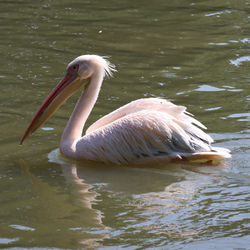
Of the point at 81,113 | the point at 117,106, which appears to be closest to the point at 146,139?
the point at 81,113

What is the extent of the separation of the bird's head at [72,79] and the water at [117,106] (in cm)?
30

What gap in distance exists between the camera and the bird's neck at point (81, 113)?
19.6 feet

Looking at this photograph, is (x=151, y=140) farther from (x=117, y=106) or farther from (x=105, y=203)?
(x=117, y=106)

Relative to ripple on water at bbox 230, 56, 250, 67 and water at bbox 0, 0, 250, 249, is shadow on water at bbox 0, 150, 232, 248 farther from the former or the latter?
ripple on water at bbox 230, 56, 250, 67

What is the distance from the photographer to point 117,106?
7.12 m

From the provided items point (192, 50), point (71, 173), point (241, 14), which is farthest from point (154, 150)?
point (241, 14)

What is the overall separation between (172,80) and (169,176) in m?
2.61

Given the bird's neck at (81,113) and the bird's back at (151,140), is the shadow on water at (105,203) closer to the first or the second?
the bird's back at (151,140)

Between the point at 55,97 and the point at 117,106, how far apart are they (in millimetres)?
1142

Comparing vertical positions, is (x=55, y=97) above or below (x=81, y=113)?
above

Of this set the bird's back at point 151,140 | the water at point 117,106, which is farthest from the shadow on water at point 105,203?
the bird's back at point 151,140

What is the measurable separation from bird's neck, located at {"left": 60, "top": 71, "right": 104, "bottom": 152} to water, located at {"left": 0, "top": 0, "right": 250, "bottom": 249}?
0.74 ft

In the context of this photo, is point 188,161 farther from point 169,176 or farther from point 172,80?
point 172,80

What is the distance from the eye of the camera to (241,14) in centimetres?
1083
